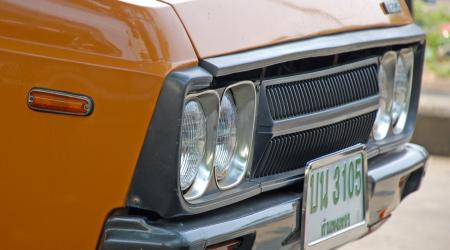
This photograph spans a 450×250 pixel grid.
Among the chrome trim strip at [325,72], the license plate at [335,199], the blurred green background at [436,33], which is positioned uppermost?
the chrome trim strip at [325,72]

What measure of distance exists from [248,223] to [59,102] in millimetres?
695

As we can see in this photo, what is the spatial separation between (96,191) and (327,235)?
98cm

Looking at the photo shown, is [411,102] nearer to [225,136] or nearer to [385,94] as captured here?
[385,94]

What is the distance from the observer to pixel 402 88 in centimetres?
409

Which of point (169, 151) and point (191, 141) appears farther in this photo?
point (191, 141)

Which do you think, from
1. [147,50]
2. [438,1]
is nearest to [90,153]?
[147,50]

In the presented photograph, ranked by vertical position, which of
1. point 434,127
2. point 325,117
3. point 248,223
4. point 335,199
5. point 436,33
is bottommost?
point 436,33

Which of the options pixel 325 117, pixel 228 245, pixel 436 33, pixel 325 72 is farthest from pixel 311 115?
pixel 436 33

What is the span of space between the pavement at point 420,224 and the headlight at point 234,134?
2188 mm

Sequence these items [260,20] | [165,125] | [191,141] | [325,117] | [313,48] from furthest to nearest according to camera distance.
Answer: [325,117], [313,48], [260,20], [191,141], [165,125]

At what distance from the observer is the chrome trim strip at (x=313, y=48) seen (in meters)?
2.85

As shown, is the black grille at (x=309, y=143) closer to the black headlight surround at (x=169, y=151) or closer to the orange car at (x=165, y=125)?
the orange car at (x=165, y=125)

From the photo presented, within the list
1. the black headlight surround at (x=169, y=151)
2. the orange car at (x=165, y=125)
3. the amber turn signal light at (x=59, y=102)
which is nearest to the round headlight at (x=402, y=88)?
the orange car at (x=165, y=125)

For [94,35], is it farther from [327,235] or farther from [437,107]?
[437,107]
